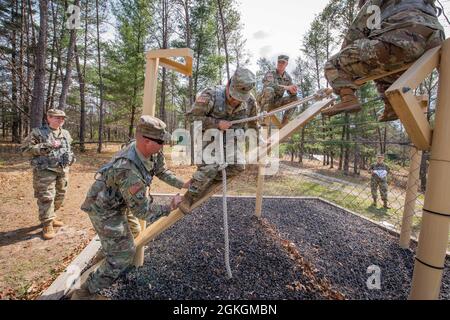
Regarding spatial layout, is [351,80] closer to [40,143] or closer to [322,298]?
[322,298]

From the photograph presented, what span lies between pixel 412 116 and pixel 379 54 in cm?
59

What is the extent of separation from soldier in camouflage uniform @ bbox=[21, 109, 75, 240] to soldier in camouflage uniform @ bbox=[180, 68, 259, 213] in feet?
9.76

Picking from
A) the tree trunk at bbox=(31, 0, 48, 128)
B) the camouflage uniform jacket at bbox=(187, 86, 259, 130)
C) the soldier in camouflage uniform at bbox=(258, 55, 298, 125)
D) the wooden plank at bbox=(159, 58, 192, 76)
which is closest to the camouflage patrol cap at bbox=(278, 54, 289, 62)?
the soldier in camouflage uniform at bbox=(258, 55, 298, 125)

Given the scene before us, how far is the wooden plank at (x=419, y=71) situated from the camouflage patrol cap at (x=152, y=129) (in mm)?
1801

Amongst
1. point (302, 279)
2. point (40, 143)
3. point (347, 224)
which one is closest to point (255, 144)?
point (302, 279)

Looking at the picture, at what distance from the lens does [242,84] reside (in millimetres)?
2537

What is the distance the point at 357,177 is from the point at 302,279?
683 inches

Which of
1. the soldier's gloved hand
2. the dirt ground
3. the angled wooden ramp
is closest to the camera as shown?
the soldier's gloved hand

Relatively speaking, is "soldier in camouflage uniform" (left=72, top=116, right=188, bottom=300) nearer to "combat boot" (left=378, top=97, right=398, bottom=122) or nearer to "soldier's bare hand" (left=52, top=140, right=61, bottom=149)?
"combat boot" (left=378, top=97, right=398, bottom=122)

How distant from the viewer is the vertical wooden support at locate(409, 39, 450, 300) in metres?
1.72

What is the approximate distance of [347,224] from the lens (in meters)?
4.46

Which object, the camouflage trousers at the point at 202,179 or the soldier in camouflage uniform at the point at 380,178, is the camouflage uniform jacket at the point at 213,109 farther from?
the soldier in camouflage uniform at the point at 380,178

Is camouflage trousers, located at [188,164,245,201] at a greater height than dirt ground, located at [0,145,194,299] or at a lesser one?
greater

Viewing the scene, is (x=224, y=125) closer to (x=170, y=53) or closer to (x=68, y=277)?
(x=170, y=53)
